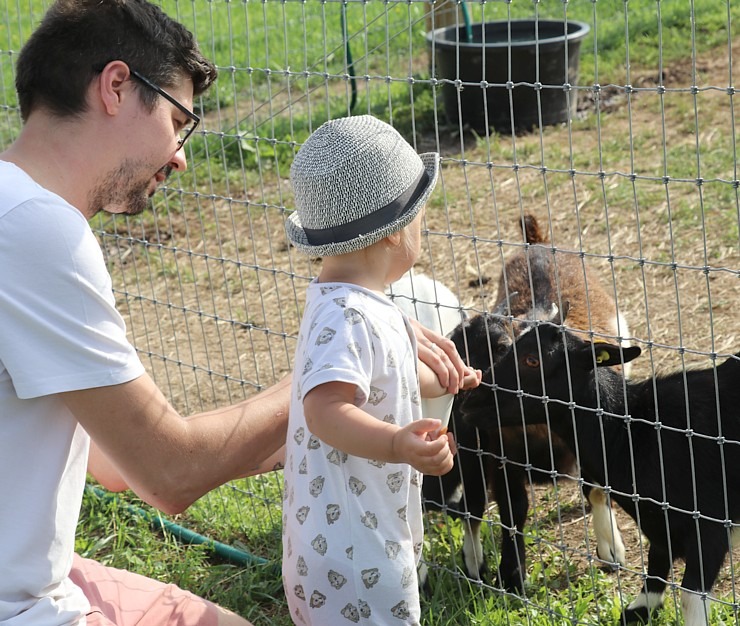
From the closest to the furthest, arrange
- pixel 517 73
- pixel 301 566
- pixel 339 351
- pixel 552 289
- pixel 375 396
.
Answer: pixel 339 351
pixel 375 396
pixel 301 566
pixel 552 289
pixel 517 73

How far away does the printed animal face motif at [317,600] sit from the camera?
253 cm

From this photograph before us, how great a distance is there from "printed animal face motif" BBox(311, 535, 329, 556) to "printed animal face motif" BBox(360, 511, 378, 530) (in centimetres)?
11

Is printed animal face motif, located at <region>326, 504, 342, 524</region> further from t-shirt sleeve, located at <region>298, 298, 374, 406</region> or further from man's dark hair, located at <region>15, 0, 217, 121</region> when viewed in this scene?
man's dark hair, located at <region>15, 0, 217, 121</region>

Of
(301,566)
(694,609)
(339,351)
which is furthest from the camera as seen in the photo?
(694,609)

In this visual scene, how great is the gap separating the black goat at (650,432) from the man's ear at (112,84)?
1.44m

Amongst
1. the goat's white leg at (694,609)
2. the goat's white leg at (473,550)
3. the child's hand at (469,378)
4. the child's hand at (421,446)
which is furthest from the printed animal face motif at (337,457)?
the goat's white leg at (473,550)

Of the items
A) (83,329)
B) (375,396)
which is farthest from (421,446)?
(83,329)

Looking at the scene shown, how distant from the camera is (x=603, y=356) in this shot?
3.33 m

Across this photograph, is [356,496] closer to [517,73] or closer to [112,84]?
[112,84]

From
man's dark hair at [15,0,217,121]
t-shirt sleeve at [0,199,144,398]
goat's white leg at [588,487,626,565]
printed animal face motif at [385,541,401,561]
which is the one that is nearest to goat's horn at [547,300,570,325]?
goat's white leg at [588,487,626,565]

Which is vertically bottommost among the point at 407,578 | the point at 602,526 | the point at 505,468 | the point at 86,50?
the point at 602,526

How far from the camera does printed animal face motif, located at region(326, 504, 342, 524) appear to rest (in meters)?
2.46

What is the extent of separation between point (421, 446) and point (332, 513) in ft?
1.24

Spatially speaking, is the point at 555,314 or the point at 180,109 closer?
the point at 180,109
